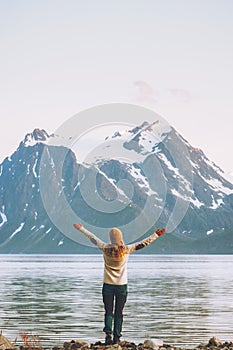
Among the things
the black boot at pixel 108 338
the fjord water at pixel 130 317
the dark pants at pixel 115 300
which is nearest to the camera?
the dark pants at pixel 115 300

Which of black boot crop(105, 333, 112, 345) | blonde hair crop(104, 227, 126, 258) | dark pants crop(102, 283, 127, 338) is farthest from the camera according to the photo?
black boot crop(105, 333, 112, 345)

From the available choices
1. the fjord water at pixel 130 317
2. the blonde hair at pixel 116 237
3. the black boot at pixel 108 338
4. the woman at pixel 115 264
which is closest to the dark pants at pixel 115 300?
the woman at pixel 115 264

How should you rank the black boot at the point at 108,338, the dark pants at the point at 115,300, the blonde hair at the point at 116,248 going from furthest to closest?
the black boot at the point at 108,338 → the dark pants at the point at 115,300 → the blonde hair at the point at 116,248

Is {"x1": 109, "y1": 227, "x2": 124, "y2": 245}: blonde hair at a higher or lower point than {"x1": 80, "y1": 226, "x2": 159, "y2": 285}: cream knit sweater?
higher

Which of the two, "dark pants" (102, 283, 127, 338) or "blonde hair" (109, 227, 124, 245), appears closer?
"blonde hair" (109, 227, 124, 245)

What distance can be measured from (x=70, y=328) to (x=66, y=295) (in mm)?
24280

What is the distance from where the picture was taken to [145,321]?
3628cm

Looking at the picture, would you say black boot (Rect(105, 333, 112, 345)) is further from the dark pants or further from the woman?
the dark pants

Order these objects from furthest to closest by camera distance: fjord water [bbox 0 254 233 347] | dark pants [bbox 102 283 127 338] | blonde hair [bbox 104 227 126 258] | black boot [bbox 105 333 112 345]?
fjord water [bbox 0 254 233 347]
black boot [bbox 105 333 112 345]
dark pants [bbox 102 283 127 338]
blonde hair [bbox 104 227 126 258]

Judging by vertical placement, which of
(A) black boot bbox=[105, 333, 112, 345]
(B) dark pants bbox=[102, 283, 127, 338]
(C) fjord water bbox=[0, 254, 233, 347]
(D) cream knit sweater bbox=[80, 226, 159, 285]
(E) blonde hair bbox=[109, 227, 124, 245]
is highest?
(C) fjord water bbox=[0, 254, 233, 347]

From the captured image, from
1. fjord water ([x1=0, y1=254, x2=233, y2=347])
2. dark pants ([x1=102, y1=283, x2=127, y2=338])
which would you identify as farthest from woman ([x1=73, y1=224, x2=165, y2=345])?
fjord water ([x1=0, y1=254, x2=233, y2=347])

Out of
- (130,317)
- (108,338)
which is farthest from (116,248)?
(130,317)

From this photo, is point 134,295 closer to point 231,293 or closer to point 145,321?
point 231,293

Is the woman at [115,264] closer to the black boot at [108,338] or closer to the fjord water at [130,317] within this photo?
the black boot at [108,338]
